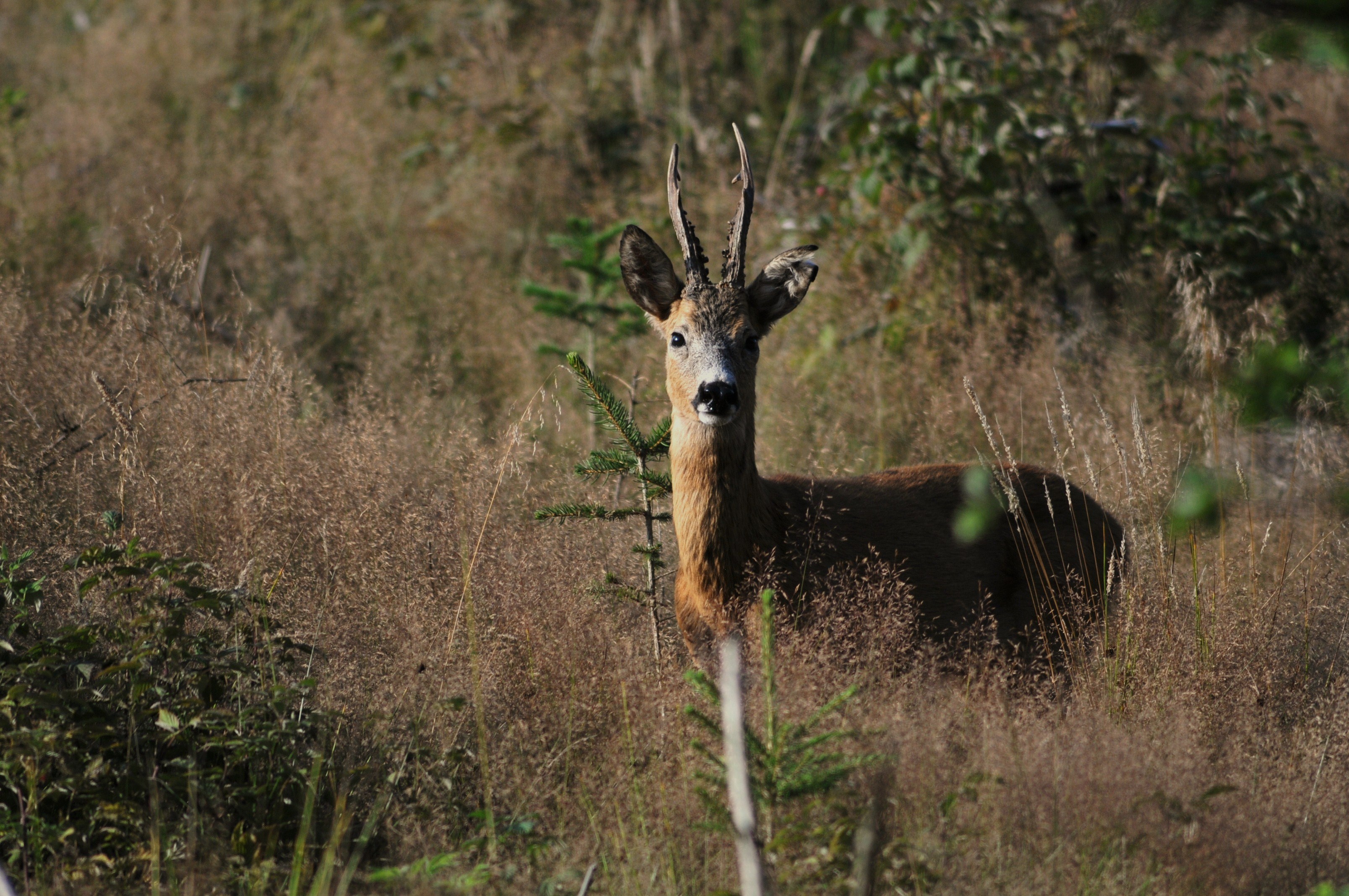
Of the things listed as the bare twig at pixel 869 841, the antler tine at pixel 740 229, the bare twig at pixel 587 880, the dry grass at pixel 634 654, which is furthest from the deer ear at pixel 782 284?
the bare twig at pixel 587 880

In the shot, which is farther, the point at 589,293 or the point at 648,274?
the point at 589,293

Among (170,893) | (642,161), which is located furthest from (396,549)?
(642,161)

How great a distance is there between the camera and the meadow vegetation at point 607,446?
306 centimetres

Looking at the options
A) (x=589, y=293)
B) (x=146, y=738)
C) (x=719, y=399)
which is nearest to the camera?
(x=146, y=738)

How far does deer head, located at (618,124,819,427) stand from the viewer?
409 centimetres

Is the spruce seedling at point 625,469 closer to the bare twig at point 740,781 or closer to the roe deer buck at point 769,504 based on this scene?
the roe deer buck at point 769,504

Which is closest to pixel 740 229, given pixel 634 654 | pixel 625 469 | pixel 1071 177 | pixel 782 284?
pixel 782 284

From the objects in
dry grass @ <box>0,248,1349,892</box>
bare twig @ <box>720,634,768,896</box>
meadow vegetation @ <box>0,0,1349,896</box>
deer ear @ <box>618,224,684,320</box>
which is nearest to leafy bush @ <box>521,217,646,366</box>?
meadow vegetation @ <box>0,0,1349,896</box>

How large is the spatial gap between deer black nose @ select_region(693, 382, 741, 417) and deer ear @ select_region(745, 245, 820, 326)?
0.64 m

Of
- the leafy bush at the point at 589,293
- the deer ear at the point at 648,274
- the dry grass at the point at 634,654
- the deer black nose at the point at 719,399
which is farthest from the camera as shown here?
the leafy bush at the point at 589,293

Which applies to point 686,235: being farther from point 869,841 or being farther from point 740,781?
point 740,781

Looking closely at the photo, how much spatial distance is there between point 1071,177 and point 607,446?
3.61 m

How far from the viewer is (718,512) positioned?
408 cm

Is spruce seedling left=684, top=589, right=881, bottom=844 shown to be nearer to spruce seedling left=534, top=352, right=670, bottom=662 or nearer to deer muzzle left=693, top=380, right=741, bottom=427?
deer muzzle left=693, top=380, right=741, bottom=427
